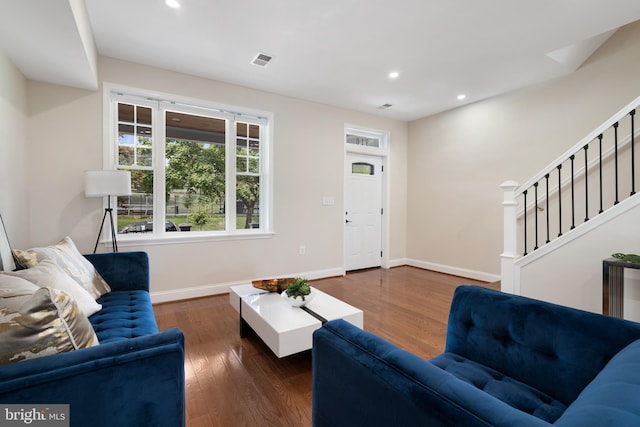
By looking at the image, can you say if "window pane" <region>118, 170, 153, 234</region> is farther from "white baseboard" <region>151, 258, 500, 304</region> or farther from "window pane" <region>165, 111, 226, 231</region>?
"white baseboard" <region>151, 258, 500, 304</region>

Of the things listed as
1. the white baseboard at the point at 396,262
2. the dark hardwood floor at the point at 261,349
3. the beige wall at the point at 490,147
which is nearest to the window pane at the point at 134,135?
the dark hardwood floor at the point at 261,349

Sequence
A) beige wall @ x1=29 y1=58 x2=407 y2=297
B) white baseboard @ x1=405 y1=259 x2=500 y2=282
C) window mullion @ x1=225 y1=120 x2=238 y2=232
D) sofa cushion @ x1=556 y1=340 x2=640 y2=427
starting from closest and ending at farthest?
sofa cushion @ x1=556 y1=340 x2=640 y2=427
beige wall @ x1=29 y1=58 x2=407 y2=297
window mullion @ x1=225 y1=120 x2=238 y2=232
white baseboard @ x1=405 y1=259 x2=500 y2=282

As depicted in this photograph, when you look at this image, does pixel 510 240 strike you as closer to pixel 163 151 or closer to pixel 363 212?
pixel 363 212

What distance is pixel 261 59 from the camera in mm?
3324

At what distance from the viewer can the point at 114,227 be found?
3293mm

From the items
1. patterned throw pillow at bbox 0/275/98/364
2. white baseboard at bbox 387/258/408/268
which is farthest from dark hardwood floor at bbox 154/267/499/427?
white baseboard at bbox 387/258/408/268

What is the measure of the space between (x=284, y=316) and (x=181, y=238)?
211 cm

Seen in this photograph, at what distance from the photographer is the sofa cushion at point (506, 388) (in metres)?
1.09

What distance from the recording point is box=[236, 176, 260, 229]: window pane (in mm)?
4219

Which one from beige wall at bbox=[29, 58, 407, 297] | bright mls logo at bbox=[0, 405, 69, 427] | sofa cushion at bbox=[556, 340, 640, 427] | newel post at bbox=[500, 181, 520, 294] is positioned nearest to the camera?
sofa cushion at bbox=[556, 340, 640, 427]

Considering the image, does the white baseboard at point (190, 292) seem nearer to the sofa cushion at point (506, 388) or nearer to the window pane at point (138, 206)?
the window pane at point (138, 206)

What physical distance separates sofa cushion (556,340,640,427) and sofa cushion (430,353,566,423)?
0.33 meters

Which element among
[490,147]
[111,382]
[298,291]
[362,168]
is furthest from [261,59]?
[490,147]

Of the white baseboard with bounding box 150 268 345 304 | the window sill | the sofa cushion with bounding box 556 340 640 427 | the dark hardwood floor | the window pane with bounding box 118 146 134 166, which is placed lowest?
the dark hardwood floor
